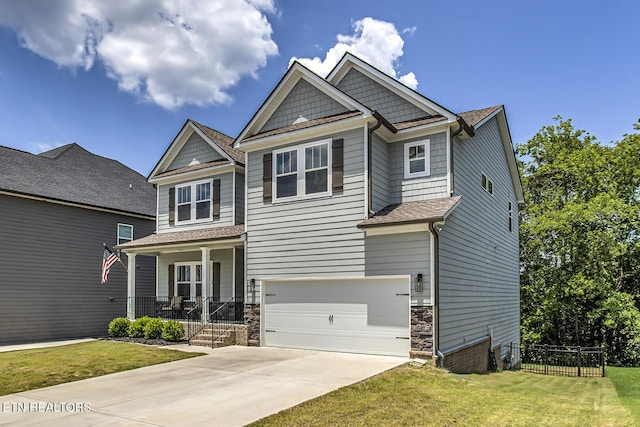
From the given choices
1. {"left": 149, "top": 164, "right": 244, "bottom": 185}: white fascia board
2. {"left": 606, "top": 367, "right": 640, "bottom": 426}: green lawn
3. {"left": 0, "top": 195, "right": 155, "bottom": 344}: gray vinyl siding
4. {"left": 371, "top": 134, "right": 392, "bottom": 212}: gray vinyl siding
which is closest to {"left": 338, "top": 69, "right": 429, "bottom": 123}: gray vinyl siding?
{"left": 371, "top": 134, "right": 392, "bottom": 212}: gray vinyl siding

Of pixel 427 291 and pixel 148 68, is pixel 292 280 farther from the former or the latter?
pixel 148 68

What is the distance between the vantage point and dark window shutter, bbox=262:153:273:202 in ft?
48.9

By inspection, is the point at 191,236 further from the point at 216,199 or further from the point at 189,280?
the point at 189,280

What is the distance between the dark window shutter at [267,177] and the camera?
1489 cm

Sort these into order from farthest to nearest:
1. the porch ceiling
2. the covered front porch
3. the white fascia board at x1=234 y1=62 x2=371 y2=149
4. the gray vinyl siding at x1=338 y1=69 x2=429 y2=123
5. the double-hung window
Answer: the double-hung window → the covered front porch → the porch ceiling → the gray vinyl siding at x1=338 y1=69 x2=429 y2=123 → the white fascia board at x1=234 y1=62 x2=371 y2=149

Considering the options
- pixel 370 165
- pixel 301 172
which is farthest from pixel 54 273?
pixel 370 165

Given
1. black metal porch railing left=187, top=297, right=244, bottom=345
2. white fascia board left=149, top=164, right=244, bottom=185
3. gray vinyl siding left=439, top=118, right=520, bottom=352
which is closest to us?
gray vinyl siding left=439, top=118, right=520, bottom=352

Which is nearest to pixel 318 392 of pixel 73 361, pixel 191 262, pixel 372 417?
pixel 372 417

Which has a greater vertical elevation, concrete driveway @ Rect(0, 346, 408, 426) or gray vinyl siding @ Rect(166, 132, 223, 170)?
gray vinyl siding @ Rect(166, 132, 223, 170)

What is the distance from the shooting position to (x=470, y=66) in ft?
58.6

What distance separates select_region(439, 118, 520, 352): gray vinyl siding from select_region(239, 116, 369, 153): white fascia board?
9.60 ft

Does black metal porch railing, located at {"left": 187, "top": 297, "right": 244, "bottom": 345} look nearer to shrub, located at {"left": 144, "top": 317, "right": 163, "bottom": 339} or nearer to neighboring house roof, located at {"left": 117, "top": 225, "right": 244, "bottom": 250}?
shrub, located at {"left": 144, "top": 317, "right": 163, "bottom": 339}

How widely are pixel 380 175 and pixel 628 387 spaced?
7982 mm

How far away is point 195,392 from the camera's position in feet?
28.8
